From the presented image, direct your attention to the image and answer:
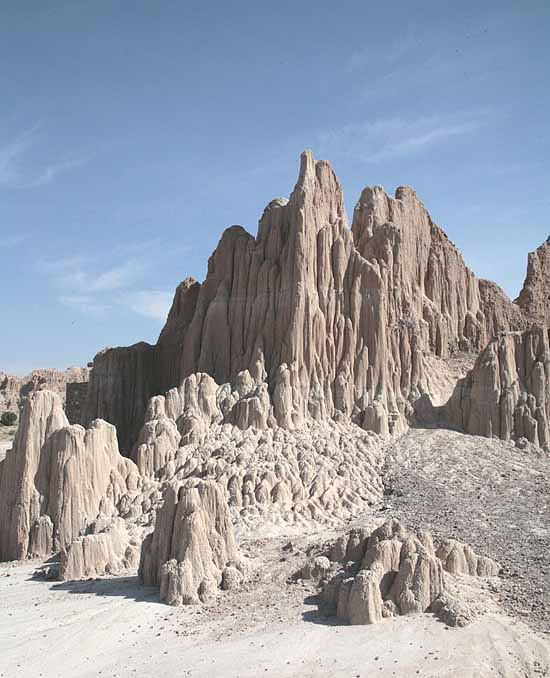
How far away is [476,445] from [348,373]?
8005mm

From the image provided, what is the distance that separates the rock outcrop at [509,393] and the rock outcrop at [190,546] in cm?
2170

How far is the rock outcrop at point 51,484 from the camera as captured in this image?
32031 mm

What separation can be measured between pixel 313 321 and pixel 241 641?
2512 centimetres

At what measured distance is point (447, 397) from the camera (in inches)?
1885

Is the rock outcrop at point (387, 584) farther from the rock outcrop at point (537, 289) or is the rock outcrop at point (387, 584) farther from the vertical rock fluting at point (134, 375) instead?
the rock outcrop at point (537, 289)

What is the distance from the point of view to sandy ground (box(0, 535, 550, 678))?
757 inches

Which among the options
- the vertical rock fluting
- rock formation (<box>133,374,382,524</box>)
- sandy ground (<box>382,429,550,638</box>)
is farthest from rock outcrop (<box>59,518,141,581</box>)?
the vertical rock fluting

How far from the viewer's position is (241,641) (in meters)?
21.0

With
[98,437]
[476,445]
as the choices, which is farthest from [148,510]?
[476,445]

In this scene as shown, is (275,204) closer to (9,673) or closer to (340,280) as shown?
(340,280)

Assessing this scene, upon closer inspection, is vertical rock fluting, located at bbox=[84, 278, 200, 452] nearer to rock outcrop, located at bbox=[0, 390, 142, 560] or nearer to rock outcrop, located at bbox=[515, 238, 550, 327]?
rock outcrop, located at bbox=[0, 390, 142, 560]

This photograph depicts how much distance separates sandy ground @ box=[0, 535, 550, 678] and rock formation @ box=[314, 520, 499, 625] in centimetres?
47

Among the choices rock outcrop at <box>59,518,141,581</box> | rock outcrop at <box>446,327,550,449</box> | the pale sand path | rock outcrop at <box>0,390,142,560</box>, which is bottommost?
the pale sand path

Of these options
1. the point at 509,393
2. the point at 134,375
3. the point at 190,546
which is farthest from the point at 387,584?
the point at 134,375
